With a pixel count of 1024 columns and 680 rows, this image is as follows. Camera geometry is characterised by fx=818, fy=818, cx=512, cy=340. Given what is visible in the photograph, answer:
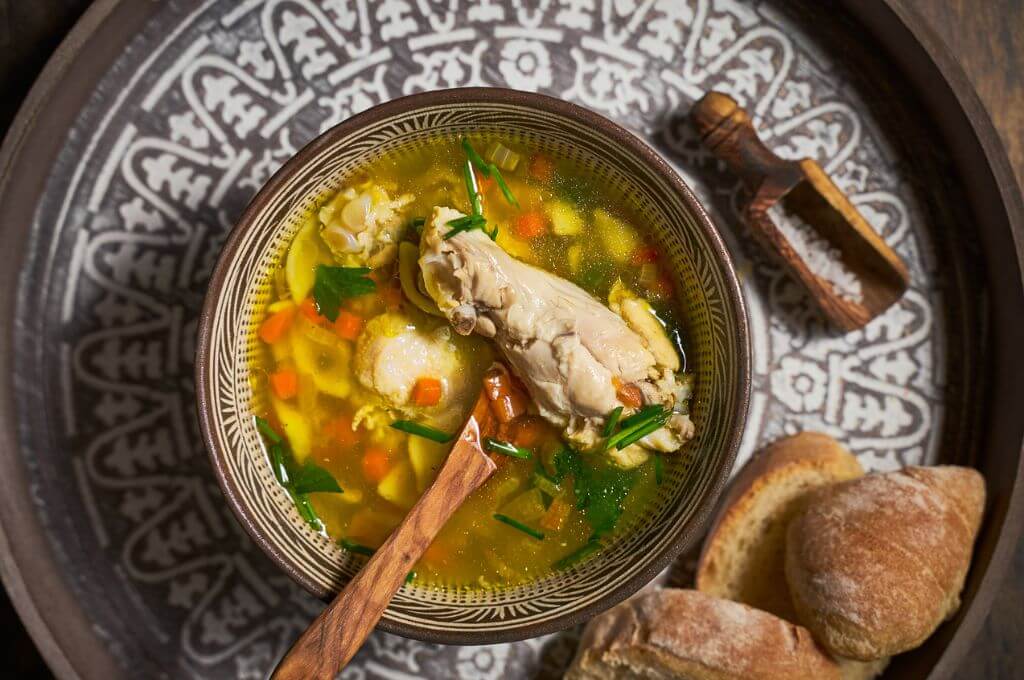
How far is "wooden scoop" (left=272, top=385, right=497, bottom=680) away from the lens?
6.54 feet

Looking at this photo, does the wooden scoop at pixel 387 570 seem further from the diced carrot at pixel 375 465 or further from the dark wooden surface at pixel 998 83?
the dark wooden surface at pixel 998 83

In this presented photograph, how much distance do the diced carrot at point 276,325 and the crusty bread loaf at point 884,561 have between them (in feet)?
5.46

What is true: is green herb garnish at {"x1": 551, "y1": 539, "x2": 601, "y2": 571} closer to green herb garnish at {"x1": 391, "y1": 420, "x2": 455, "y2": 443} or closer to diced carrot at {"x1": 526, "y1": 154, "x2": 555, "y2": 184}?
green herb garnish at {"x1": 391, "y1": 420, "x2": 455, "y2": 443}

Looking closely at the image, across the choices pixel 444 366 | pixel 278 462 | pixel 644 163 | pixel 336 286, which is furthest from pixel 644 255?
pixel 278 462

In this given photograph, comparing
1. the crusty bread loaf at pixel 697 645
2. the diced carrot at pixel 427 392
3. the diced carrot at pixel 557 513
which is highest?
the diced carrot at pixel 427 392

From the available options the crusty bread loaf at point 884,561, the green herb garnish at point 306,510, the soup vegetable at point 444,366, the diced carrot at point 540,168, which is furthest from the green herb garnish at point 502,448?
the crusty bread loaf at point 884,561

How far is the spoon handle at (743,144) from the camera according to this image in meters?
2.47

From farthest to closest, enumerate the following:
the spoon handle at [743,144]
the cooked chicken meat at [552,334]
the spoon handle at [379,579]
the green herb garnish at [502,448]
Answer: the spoon handle at [743,144] → the green herb garnish at [502,448] → the cooked chicken meat at [552,334] → the spoon handle at [379,579]

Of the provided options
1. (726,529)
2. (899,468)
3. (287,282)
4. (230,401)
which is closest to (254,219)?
(287,282)

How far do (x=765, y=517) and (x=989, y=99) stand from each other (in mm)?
1596

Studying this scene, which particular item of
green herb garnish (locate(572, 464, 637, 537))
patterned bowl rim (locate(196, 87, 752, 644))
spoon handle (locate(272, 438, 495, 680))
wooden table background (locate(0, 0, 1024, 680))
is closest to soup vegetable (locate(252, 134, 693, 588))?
green herb garnish (locate(572, 464, 637, 537))

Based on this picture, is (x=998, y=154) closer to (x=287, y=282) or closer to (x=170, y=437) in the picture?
(x=287, y=282)

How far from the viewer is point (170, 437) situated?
2.59 m

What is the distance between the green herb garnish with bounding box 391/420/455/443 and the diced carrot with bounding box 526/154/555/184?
2.60 ft
